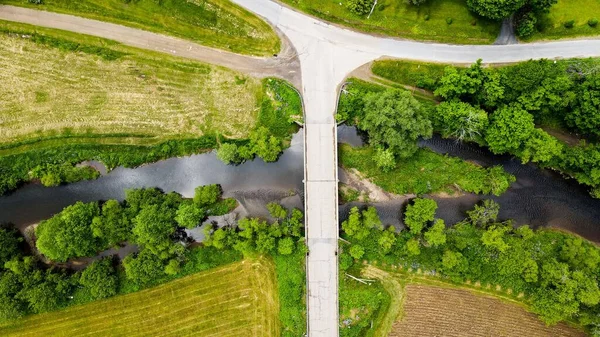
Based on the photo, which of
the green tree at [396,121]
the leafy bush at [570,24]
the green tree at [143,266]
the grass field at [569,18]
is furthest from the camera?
the grass field at [569,18]

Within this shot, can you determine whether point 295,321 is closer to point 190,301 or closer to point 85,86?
point 190,301

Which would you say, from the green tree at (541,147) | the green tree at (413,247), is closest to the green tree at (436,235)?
the green tree at (413,247)

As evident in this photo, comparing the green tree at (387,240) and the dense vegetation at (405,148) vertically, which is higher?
the dense vegetation at (405,148)

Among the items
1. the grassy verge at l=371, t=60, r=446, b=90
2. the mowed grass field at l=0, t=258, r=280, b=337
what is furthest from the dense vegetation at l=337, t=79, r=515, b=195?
the mowed grass field at l=0, t=258, r=280, b=337

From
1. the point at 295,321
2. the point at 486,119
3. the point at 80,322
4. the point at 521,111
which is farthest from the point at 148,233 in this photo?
the point at 521,111

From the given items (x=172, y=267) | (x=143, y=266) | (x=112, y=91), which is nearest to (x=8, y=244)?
(x=143, y=266)

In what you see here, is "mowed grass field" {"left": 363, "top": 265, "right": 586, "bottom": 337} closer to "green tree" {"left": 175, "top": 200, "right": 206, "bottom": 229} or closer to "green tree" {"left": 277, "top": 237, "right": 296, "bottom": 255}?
"green tree" {"left": 277, "top": 237, "right": 296, "bottom": 255}

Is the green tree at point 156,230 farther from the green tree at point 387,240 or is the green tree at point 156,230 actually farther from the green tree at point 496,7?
the green tree at point 496,7
